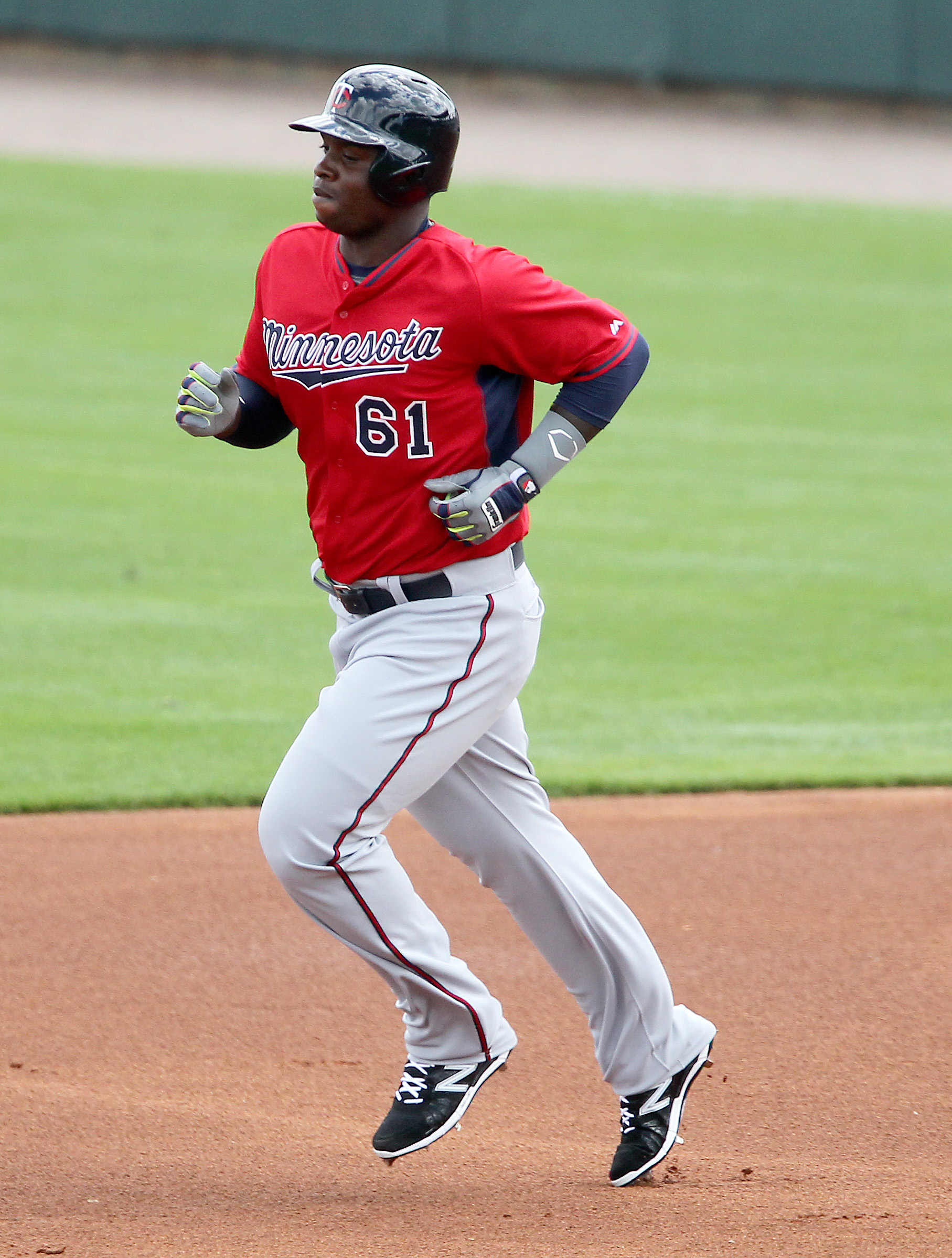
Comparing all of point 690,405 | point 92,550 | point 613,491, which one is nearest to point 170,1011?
point 92,550

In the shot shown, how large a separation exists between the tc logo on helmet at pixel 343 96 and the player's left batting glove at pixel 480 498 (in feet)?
2.41

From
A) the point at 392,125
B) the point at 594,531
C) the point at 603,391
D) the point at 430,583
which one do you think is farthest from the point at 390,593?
the point at 594,531

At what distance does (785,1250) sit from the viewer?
9.62 ft

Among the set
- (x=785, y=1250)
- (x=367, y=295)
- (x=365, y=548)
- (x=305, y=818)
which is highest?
(x=367, y=295)

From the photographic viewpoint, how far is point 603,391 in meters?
3.18

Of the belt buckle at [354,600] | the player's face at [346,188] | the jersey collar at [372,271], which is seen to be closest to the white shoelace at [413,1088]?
the belt buckle at [354,600]

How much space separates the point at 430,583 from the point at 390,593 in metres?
0.08

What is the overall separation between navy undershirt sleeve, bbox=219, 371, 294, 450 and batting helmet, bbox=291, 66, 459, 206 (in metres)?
0.56

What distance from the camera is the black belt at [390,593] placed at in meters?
3.16

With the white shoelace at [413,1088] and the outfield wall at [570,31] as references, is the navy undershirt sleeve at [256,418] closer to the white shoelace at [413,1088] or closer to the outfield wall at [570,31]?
the white shoelace at [413,1088]

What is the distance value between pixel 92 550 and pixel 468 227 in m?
11.1

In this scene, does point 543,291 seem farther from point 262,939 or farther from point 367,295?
point 262,939

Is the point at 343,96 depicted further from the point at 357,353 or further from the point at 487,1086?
the point at 487,1086

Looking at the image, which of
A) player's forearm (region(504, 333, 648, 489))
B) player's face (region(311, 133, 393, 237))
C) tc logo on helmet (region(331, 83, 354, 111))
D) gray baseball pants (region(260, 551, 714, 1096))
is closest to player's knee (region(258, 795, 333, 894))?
gray baseball pants (region(260, 551, 714, 1096))
